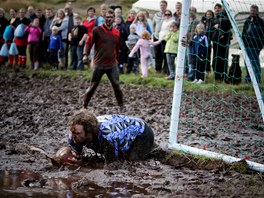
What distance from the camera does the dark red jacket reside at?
13.6 m

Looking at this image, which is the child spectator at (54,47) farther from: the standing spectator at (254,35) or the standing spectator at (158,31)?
→ the standing spectator at (254,35)

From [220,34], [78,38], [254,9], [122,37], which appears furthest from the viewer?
[78,38]

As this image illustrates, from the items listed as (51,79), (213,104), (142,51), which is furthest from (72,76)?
(213,104)

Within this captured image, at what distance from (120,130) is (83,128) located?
595 mm

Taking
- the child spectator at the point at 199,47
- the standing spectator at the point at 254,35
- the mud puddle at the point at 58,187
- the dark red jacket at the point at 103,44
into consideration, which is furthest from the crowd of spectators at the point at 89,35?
the mud puddle at the point at 58,187

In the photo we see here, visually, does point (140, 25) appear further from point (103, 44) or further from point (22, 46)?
point (103, 44)

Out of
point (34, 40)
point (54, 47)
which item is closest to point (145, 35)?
point (54, 47)

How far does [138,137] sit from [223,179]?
1405 millimetres

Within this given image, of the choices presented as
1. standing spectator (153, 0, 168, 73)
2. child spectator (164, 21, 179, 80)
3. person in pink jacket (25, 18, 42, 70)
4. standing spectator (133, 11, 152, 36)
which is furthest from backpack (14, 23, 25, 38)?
child spectator (164, 21, 179, 80)

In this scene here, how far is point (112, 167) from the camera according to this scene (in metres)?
8.44

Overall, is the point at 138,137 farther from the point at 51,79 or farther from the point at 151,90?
the point at 51,79

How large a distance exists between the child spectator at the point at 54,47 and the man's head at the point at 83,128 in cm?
1400

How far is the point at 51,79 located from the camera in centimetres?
1989

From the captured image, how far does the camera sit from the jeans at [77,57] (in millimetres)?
21562
